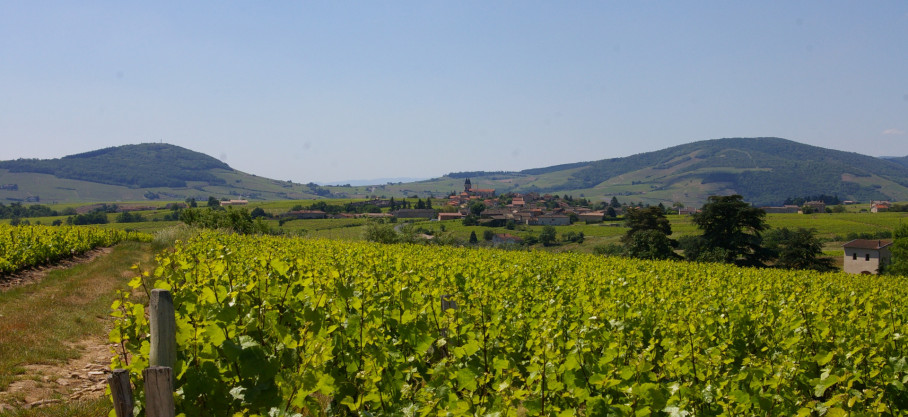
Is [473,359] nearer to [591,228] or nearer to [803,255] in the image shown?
[803,255]

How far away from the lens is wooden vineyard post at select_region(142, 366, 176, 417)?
7.70 feet

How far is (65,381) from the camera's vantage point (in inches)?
269

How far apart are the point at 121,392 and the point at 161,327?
416 mm

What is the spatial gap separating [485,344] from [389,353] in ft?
2.43

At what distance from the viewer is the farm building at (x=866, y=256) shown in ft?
169

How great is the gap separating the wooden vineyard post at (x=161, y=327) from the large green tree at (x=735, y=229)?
5096 centimetres

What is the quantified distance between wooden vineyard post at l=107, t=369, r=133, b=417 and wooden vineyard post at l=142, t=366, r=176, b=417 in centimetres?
7

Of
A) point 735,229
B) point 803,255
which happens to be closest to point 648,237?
point 735,229

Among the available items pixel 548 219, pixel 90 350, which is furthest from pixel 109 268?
pixel 548 219

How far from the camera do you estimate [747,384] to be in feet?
11.5

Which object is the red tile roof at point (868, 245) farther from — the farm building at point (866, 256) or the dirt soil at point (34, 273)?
the dirt soil at point (34, 273)

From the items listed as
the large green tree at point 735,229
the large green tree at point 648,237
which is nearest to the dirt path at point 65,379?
the large green tree at point 648,237

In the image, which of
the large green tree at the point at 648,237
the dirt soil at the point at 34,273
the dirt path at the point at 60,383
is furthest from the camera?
the large green tree at the point at 648,237

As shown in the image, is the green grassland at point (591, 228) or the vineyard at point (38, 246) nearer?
the vineyard at point (38, 246)
